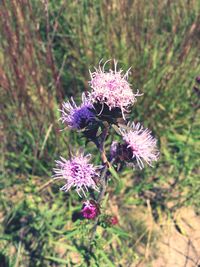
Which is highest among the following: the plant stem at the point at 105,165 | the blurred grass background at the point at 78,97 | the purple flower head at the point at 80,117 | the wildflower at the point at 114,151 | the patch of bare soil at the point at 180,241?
the blurred grass background at the point at 78,97

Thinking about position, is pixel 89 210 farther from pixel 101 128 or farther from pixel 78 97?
pixel 78 97

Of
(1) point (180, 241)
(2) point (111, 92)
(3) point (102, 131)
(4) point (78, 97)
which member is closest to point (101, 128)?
(3) point (102, 131)

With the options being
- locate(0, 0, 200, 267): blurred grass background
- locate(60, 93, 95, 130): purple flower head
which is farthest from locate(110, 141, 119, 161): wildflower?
locate(0, 0, 200, 267): blurred grass background

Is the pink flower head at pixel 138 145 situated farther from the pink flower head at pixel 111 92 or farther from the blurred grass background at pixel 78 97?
the blurred grass background at pixel 78 97

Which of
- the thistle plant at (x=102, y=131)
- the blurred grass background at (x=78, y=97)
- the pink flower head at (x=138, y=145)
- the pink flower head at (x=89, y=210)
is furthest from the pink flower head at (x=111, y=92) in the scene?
the blurred grass background at (x=78, y=97)

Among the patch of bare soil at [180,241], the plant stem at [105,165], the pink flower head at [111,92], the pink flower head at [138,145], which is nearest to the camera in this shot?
the pink flower head at [111,92]

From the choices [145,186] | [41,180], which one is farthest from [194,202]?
[41,180]
